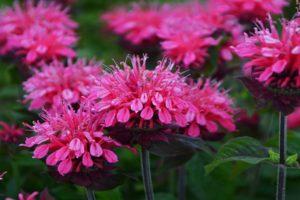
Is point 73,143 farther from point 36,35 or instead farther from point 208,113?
point 36,35

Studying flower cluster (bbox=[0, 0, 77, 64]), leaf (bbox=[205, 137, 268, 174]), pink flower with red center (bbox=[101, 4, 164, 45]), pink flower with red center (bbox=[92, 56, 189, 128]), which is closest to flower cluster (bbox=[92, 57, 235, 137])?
pink flower with red center (bbox=[92, 56, 189, 128])

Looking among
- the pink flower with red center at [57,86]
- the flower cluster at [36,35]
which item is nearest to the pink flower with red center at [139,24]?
the flower cluster at [36,35]

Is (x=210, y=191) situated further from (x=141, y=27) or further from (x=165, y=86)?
(x=141, y=27)

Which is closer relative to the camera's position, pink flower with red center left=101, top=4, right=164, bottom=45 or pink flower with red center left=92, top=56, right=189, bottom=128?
pink flower with red center left=92, top=56, right=189, bottom=128

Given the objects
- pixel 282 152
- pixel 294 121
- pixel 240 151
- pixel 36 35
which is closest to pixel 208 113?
pixel 240 151

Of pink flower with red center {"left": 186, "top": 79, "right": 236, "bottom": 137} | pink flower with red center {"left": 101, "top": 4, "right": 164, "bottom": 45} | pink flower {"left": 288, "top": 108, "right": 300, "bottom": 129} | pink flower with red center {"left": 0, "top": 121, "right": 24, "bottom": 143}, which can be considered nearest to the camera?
pink flower with red center {"left": 186, "top": 79, "right": 236, "bottom": 137}

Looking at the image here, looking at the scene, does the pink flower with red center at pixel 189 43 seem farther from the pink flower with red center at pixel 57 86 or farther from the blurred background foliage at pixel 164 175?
the pink flower with red center at pixel 57 86

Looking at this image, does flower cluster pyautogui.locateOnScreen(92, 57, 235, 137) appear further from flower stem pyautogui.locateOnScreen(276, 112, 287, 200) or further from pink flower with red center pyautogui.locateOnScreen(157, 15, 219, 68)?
pink flower with red center pyautogui.locateOnScreen(157, 15, 219, 68)

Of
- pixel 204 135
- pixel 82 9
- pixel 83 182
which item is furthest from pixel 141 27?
pixel 82 9
